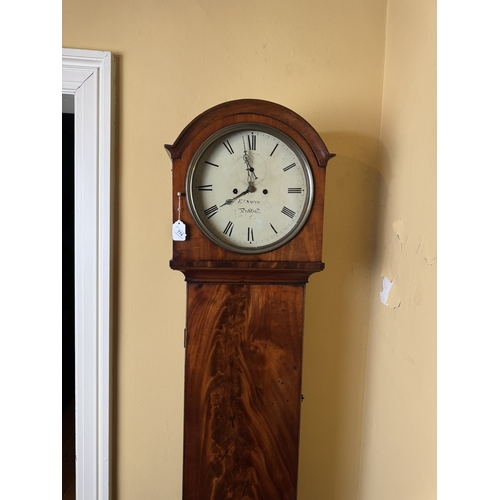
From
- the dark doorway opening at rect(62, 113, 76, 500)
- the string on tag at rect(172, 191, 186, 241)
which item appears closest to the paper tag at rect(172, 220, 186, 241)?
the string on tag at rect(172, 191, 186, 241)

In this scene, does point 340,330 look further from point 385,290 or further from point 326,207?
point 326,207

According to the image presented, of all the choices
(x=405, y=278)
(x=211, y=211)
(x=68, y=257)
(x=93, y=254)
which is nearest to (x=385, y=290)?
(x=405, y=278)

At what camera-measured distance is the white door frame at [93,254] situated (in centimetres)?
117

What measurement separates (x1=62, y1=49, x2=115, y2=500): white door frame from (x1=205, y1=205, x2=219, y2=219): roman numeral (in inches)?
15.5

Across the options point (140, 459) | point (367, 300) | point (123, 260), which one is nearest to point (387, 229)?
point (367, 300)

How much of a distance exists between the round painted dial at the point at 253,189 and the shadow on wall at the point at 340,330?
1.06ft

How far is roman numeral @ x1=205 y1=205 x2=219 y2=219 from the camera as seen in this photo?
3.18ft

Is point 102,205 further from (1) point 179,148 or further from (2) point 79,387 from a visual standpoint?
(2) point 79,387

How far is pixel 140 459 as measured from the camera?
1.28m

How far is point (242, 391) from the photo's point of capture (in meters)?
1.02

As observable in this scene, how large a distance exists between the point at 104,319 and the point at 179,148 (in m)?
0.60

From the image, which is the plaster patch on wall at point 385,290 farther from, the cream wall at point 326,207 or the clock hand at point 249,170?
the clock hand at point 249,170

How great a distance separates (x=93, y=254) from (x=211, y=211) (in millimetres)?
464

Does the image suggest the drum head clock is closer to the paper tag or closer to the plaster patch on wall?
the paper tag
